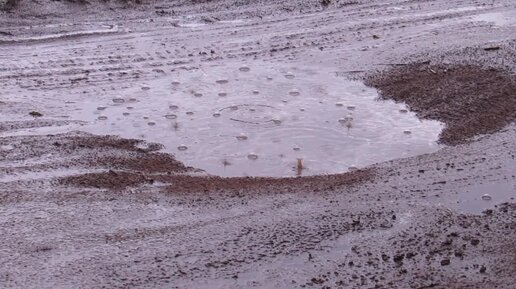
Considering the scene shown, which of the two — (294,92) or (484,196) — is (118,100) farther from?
(484,196)

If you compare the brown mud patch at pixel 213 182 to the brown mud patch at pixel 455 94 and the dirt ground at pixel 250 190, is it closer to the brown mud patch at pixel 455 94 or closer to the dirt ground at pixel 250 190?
the dirt ground at pixel 250 190

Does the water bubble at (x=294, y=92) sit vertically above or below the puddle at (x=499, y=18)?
below

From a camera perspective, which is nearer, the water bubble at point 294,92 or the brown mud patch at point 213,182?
the brown mud patch at point 213,182

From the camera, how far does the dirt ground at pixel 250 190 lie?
570cm

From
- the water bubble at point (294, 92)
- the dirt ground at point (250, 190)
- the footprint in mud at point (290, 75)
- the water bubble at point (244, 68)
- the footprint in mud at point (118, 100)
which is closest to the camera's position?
the dirt ground at point (250, 190)

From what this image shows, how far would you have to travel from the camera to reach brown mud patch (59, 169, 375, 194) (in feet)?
23.0

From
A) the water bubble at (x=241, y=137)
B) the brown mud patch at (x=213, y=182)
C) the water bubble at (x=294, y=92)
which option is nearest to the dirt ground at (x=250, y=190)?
the brown mud patch at (x=213, y=182)

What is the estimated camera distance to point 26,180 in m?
7.04

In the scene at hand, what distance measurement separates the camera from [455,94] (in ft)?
30.3

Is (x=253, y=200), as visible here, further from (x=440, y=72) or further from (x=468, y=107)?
(x=440, y=72)

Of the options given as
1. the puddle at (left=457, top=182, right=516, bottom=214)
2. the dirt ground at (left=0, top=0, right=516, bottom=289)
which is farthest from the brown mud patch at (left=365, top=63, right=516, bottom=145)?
the puddle at (left=457, top=182, right=516, bottom=214)

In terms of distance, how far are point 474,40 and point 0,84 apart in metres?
7.26

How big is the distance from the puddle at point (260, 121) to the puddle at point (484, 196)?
1.02 metres

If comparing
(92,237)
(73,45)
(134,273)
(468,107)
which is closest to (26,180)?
(92,237)
